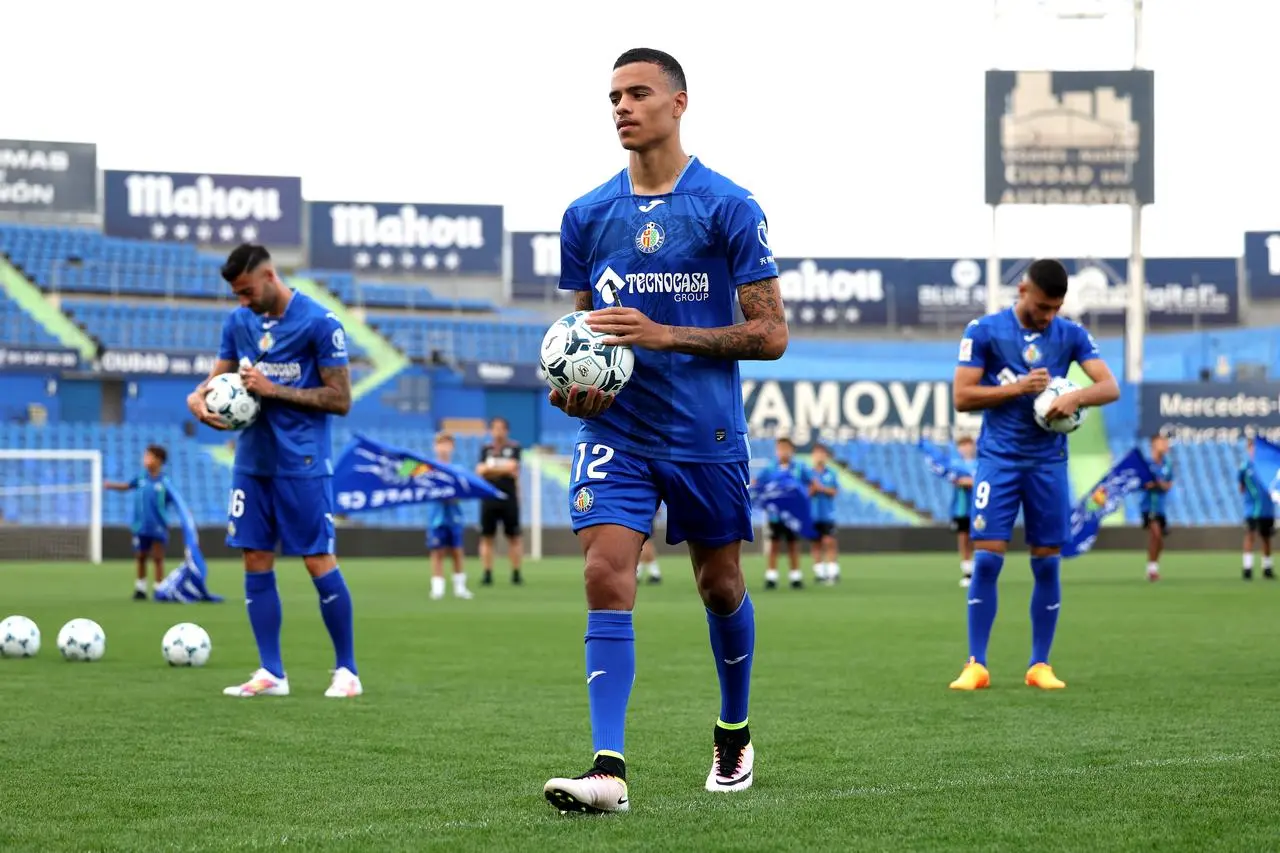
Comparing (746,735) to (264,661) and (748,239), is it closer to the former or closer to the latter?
(748,239)

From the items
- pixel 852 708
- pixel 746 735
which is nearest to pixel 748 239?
pixel 746 735

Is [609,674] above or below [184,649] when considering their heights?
above

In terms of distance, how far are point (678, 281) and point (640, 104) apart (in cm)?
56

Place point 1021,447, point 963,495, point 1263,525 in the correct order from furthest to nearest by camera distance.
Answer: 1. point 963,495
2. point 1263,525
3. point 1021,447

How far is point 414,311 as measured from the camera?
51938 millimetres

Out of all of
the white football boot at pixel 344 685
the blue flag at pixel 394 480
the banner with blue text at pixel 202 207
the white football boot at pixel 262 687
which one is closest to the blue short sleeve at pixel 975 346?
the white football boot at pixel 344 685

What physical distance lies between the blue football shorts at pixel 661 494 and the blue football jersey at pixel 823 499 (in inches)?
712

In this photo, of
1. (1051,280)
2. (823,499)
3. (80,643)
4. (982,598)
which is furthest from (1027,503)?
(823,499)

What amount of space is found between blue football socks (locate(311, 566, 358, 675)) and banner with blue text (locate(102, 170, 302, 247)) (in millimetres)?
44447

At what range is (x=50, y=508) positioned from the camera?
35562mm

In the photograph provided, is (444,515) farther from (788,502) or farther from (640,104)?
(640,104)

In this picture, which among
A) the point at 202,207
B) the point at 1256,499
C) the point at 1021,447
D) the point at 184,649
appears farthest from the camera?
the point at 202,207

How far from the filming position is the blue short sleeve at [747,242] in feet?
17.1

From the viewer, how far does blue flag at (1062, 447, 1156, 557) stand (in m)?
23.0
